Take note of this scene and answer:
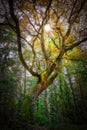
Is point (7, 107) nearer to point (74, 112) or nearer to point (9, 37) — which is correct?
point (9, 37)

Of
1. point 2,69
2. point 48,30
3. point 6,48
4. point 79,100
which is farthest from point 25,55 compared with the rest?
point 79,100

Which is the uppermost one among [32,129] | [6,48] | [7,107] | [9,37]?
[9,37]

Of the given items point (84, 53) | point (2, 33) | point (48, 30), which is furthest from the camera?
point (2, 33)

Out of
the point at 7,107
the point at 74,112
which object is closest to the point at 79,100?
the point at 74,112

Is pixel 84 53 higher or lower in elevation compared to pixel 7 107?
higher

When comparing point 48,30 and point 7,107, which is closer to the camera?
point 7,107

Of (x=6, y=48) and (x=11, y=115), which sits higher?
(x=6, y=48)

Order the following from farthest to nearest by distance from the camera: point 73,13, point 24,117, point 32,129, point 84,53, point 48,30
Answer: point 84,53
point 48,30
point 73,13
point 24,117
point 32,129

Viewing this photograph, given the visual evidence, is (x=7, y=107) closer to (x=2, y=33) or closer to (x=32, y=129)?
(x=32, y=129)

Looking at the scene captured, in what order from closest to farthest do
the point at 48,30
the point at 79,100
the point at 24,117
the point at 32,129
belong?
the point at 32,129 → the point at 24,117 → the point at 48,30 → the point at 79,100

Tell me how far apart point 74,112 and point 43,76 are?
Result: 11926 mm

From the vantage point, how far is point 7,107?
603 centimetres

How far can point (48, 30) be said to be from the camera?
984cm

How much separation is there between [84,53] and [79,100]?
37.4 ft
